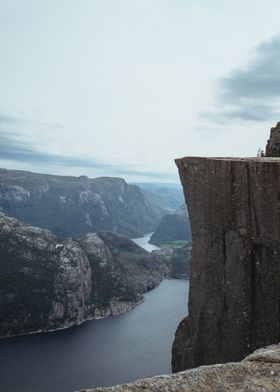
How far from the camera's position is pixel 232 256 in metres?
22.4

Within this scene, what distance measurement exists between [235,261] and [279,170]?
5163mm

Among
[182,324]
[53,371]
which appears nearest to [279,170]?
[182,324]

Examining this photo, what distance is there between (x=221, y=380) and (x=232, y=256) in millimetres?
11424

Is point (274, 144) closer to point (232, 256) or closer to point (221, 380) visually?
point (232, 256)

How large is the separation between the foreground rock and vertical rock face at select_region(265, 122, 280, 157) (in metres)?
18.0

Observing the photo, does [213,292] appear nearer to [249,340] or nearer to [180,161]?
[249,340]

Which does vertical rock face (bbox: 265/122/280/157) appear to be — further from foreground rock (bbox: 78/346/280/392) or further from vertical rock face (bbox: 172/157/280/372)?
foreground rock (bbox: 78/346/280/392)

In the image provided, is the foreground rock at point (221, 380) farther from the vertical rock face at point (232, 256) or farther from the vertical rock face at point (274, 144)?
the vertical rock face at point (274, 144)

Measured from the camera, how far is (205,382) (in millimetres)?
11352

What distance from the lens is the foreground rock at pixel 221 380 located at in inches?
431

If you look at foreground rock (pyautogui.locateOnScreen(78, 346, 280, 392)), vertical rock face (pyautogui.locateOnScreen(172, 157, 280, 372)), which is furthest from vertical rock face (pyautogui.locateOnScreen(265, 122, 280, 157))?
foreground rock (pyautogui.locateOnScreen(78, 346, 280, 392))

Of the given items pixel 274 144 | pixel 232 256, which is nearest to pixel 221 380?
pixel 232 256

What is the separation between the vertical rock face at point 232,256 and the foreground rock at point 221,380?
30.8 ft

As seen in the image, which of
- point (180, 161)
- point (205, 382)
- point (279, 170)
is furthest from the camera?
point (180, 161)
